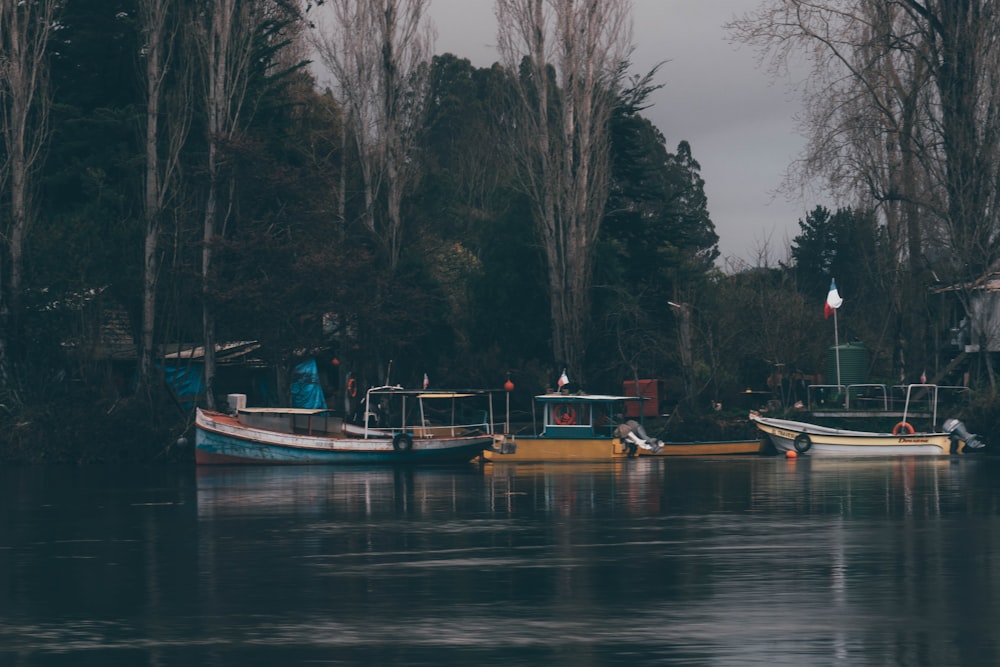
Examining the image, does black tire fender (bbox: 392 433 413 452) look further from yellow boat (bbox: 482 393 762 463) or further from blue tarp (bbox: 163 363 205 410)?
blue tarp (bbox: 163 363 205 410)

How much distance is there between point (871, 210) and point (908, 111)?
5.50 metres

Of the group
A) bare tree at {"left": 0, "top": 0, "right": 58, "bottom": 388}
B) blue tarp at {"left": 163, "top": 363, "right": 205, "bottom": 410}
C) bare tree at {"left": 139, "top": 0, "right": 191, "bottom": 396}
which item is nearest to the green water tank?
blue tarp at {"left": 163, "top": 363, "right": 205, "bottom": 410}

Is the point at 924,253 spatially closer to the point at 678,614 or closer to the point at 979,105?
the point at 979,105

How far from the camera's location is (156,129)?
60281 mm

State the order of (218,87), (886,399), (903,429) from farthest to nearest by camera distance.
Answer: (886,399) < (218,87) < (903,429)

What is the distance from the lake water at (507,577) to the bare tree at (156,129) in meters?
21.6

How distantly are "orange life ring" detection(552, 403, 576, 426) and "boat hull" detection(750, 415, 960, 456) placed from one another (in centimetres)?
781

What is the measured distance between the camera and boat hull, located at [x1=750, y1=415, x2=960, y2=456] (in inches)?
2287

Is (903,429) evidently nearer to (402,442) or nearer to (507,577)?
(402,442)

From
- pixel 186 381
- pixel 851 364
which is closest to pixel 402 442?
pixel 186 381

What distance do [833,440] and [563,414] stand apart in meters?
10.5

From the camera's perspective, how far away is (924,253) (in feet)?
222

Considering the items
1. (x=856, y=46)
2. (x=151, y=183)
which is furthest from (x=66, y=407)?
(x=856, y=46)

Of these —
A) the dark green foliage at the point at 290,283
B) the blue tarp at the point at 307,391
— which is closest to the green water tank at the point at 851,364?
the dark green foliage at the point at 290,283
